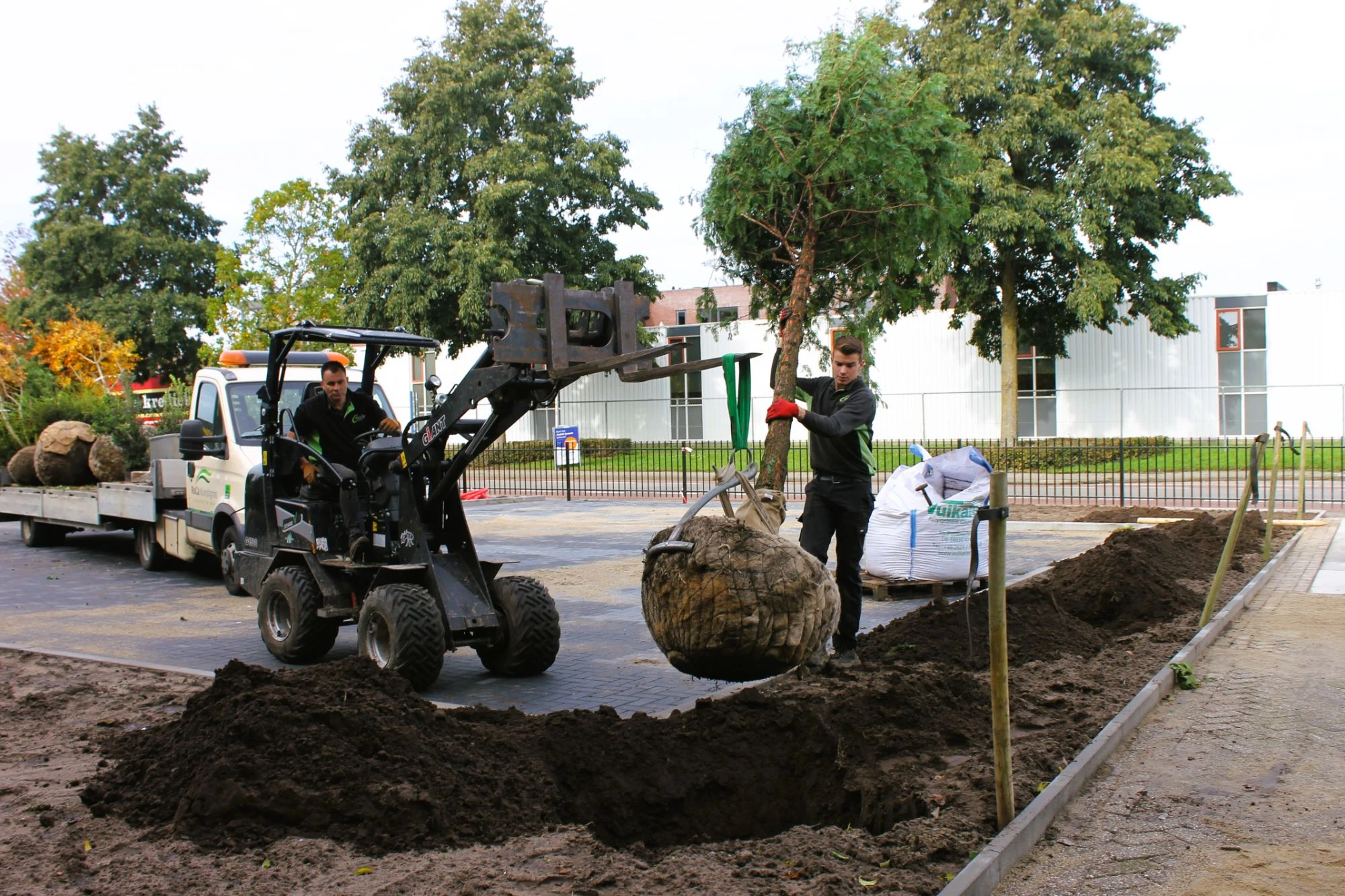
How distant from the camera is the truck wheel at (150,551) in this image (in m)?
13.0

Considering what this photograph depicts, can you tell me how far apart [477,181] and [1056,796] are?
1332 inches

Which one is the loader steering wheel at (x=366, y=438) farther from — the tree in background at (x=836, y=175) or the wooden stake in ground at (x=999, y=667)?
the tree in background at (x=836, y=175)

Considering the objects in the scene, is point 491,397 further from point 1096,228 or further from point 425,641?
point 1096,228

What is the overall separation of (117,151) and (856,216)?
4937cm

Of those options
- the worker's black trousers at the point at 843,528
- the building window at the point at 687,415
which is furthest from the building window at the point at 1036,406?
the worker's black trousers at the point at 843,528

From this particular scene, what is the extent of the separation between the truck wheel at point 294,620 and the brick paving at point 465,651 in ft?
0.78

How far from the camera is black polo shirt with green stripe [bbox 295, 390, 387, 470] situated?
7.69 m

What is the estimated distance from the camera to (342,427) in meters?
7.79

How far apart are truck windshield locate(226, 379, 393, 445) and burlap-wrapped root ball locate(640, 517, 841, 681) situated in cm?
628

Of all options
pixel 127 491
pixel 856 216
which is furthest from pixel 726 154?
pixel 127 491

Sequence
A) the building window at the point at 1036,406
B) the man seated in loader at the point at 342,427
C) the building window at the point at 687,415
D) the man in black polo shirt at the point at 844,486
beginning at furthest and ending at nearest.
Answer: the building window at the point at 687,415
the building window at the point at 1036,406
the man seated in loader at the point at 342,427
the man in black polo shirt at the point at 844,486

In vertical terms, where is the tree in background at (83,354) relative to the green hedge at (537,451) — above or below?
above

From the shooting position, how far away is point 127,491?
13.1m

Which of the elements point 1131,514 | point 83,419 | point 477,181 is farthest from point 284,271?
point 1131,514
